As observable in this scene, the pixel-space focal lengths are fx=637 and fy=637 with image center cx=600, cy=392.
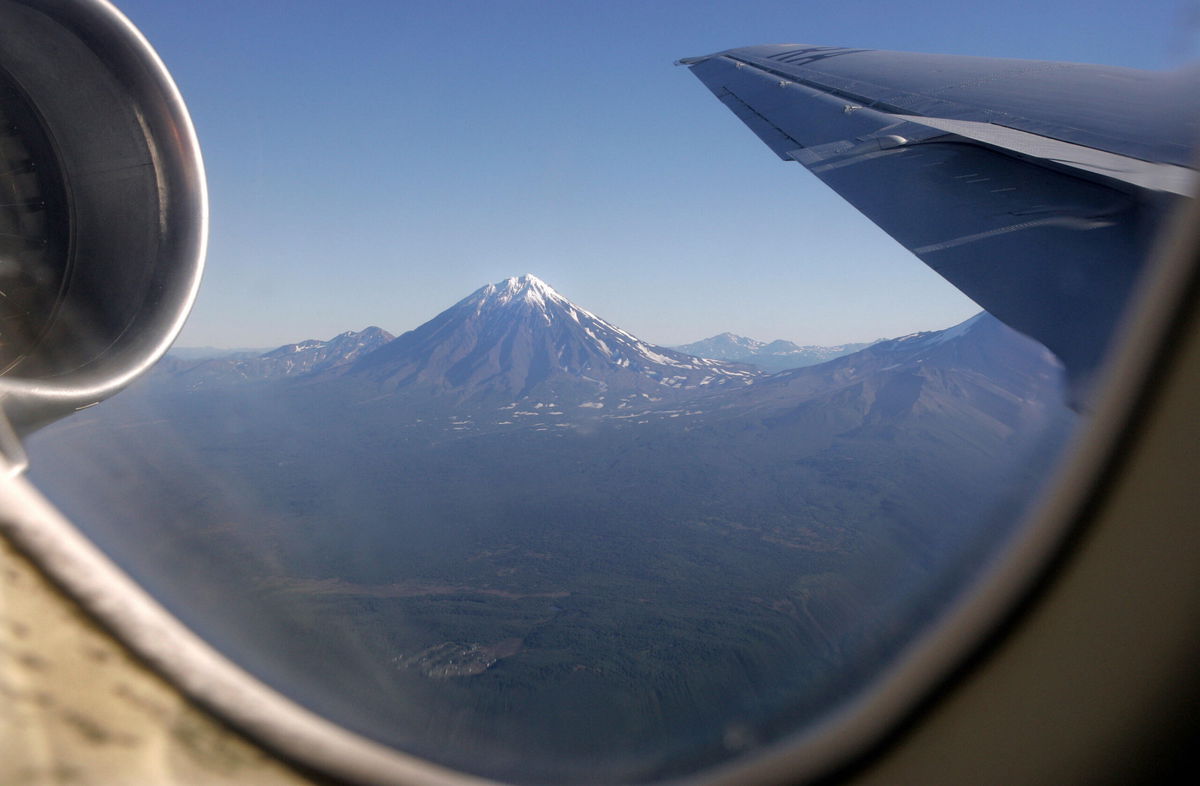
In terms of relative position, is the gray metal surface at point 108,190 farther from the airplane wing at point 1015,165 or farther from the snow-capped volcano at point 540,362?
the snow-capped volcano at point 540,362

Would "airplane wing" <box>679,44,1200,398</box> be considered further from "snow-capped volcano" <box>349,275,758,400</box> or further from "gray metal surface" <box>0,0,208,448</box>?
"snow-capped volcano" <box>349,275,758,400</box>

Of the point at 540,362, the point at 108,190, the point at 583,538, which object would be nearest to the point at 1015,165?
the point at 108,190

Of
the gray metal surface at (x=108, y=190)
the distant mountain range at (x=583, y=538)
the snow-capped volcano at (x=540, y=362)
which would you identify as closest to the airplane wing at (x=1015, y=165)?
the distant mountain range at (x=583, y=538)

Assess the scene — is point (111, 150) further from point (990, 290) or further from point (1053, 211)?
point (1053, 211)

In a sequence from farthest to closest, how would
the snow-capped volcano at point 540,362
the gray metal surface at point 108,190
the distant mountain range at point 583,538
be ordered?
the snow-capped volcano at point 540,362, the gray metal surface at point 108,190, the distant mountain range at point 583,538

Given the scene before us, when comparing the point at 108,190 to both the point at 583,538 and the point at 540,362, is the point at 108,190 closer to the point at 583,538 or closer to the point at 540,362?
the point at 583,538

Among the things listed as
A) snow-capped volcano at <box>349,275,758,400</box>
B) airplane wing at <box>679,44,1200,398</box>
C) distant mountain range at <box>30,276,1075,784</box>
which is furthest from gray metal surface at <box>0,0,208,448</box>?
snow-capped volcano at <box>349,275,758,400</box>
